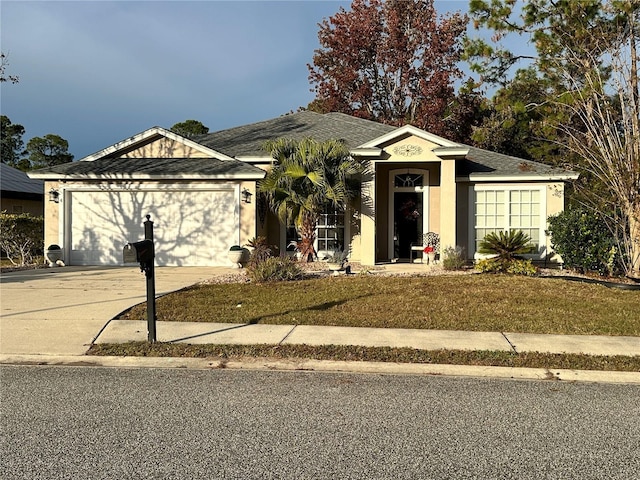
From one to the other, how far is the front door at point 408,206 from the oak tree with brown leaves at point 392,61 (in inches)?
473

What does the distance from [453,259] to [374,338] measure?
7.61 metres

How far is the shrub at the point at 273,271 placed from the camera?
11516 millimetres

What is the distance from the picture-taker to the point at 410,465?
3510mm

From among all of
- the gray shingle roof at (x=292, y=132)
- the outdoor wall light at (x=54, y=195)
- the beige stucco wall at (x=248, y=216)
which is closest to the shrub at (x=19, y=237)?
the outdoor wall light at (x=54, y=195)

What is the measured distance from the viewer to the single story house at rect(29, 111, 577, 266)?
49.4 feet

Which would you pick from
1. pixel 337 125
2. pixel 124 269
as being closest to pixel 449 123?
pixel 337 125

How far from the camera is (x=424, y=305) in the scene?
892 cm

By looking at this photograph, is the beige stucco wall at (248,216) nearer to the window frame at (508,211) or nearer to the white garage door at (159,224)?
the white garage door at (159,224)

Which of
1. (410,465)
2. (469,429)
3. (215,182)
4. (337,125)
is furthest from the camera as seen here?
(337,125)

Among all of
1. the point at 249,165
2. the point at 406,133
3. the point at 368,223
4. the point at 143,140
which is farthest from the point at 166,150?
the point at 406,133

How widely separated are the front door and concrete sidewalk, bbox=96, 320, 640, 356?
9.43 m

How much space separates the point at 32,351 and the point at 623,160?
13.3 metres

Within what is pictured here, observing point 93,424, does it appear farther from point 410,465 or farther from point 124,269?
point 124,269

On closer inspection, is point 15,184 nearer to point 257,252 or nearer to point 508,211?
point 257,252
